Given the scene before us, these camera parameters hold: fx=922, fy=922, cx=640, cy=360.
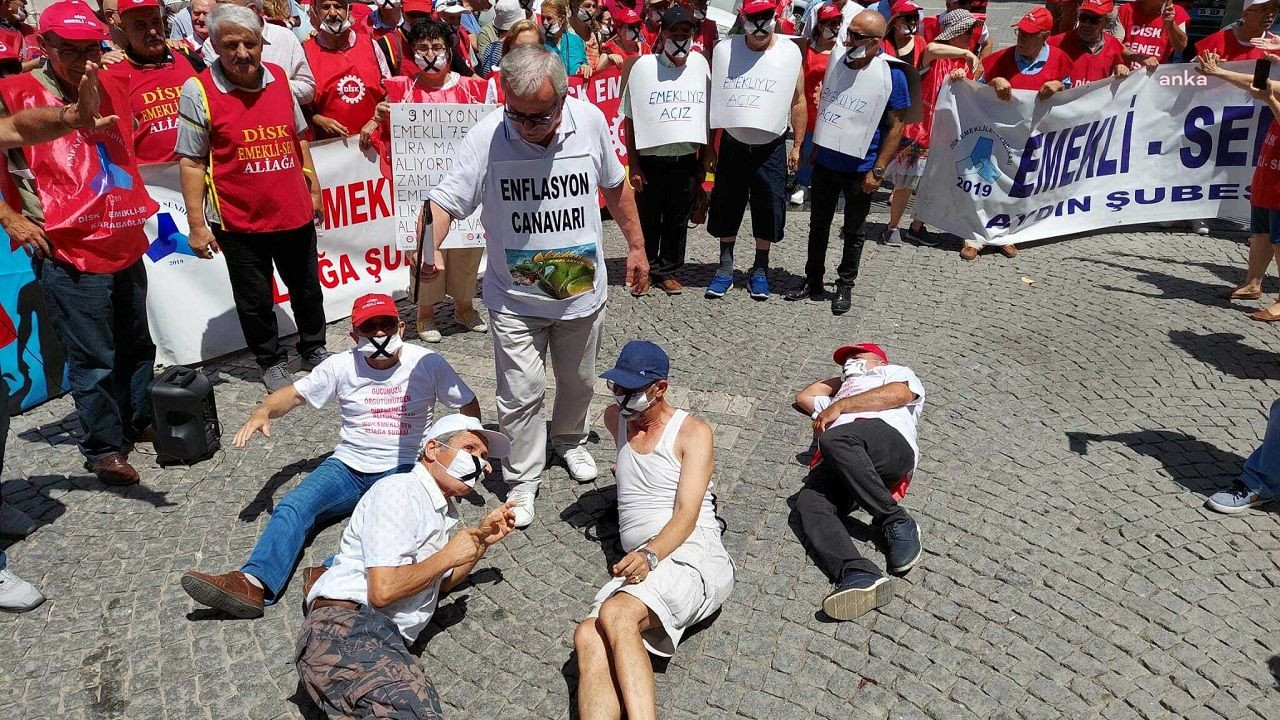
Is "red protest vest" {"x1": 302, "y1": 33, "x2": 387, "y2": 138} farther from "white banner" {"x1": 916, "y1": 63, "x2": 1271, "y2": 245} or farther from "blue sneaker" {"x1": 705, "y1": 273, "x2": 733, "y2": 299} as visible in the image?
"white banner" {"x1": 916, "y1": 63, "x2": 1271, "y2": 245}

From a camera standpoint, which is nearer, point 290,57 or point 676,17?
point 290,57

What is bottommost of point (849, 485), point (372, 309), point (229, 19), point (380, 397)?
point (849, 485)

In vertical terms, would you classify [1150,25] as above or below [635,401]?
above

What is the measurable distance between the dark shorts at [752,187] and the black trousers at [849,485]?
11.4ft

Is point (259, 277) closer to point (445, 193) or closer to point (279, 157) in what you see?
point (279, 157)

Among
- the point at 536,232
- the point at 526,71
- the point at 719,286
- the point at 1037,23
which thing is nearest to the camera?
the point at 526,71

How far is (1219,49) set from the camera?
29.1ft

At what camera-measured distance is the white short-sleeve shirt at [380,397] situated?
187 inches

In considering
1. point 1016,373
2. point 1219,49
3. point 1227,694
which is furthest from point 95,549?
point 1219,49

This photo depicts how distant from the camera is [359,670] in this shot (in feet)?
11.0

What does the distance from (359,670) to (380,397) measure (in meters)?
1.70

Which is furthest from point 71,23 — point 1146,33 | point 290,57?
point 1146,33

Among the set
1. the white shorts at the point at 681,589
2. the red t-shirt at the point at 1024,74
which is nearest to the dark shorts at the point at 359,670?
the white shorts at the point at 681,589

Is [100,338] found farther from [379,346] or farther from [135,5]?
[135,5]
